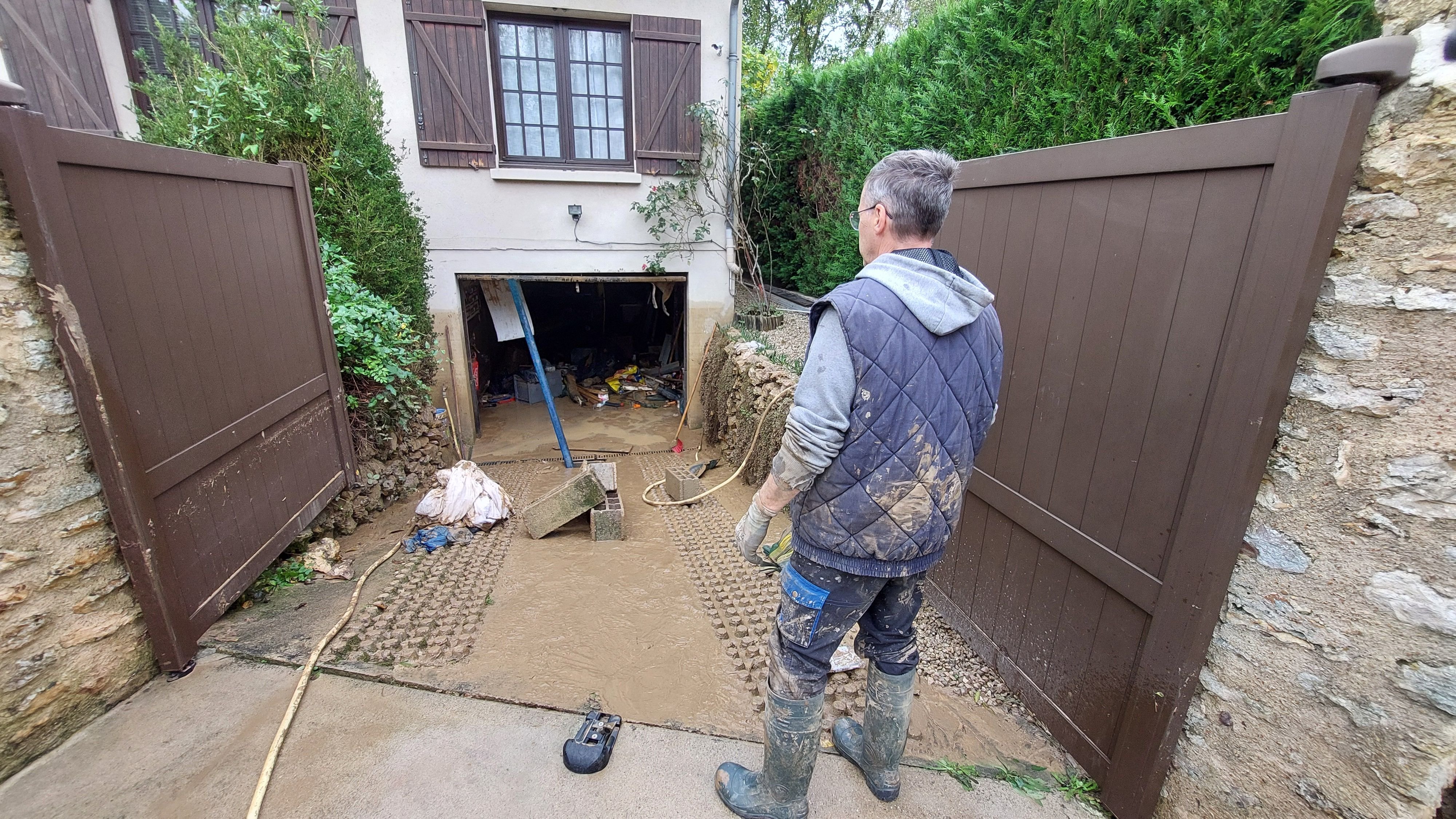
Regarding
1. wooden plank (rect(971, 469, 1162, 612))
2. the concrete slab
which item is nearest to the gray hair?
wooden plank (rect(971, 469, 1162, 612))

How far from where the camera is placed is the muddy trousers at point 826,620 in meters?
1.63

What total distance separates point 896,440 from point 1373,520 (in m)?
1.06

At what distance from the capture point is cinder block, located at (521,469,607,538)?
4297 mm

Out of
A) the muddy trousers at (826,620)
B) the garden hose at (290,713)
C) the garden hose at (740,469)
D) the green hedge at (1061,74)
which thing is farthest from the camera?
the garden hose at (740,469)

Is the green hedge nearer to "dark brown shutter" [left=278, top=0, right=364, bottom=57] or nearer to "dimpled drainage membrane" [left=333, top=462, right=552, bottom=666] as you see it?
"dimpled drainage membrane" [left=333, top=462, right=552, bottom=666]

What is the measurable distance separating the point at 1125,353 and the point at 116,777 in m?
3.35

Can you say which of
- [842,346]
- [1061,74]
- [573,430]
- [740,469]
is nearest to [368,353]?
[740,469]

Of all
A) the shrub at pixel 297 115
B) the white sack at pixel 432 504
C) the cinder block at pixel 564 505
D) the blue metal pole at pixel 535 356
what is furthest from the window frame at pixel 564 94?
the cinder block at pixel 564 505

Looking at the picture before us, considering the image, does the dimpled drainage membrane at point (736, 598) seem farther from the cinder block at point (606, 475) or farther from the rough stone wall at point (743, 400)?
the rough stone wall at point (743, 400)

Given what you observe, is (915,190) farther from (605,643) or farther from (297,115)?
(297,115)

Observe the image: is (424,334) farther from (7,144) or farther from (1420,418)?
(1420,418)

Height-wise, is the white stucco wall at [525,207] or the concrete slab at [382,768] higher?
the white stucco wall at [525,207]

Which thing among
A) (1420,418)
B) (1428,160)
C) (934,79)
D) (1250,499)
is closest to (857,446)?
(1250,499)

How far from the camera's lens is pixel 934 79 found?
4.48 meters
